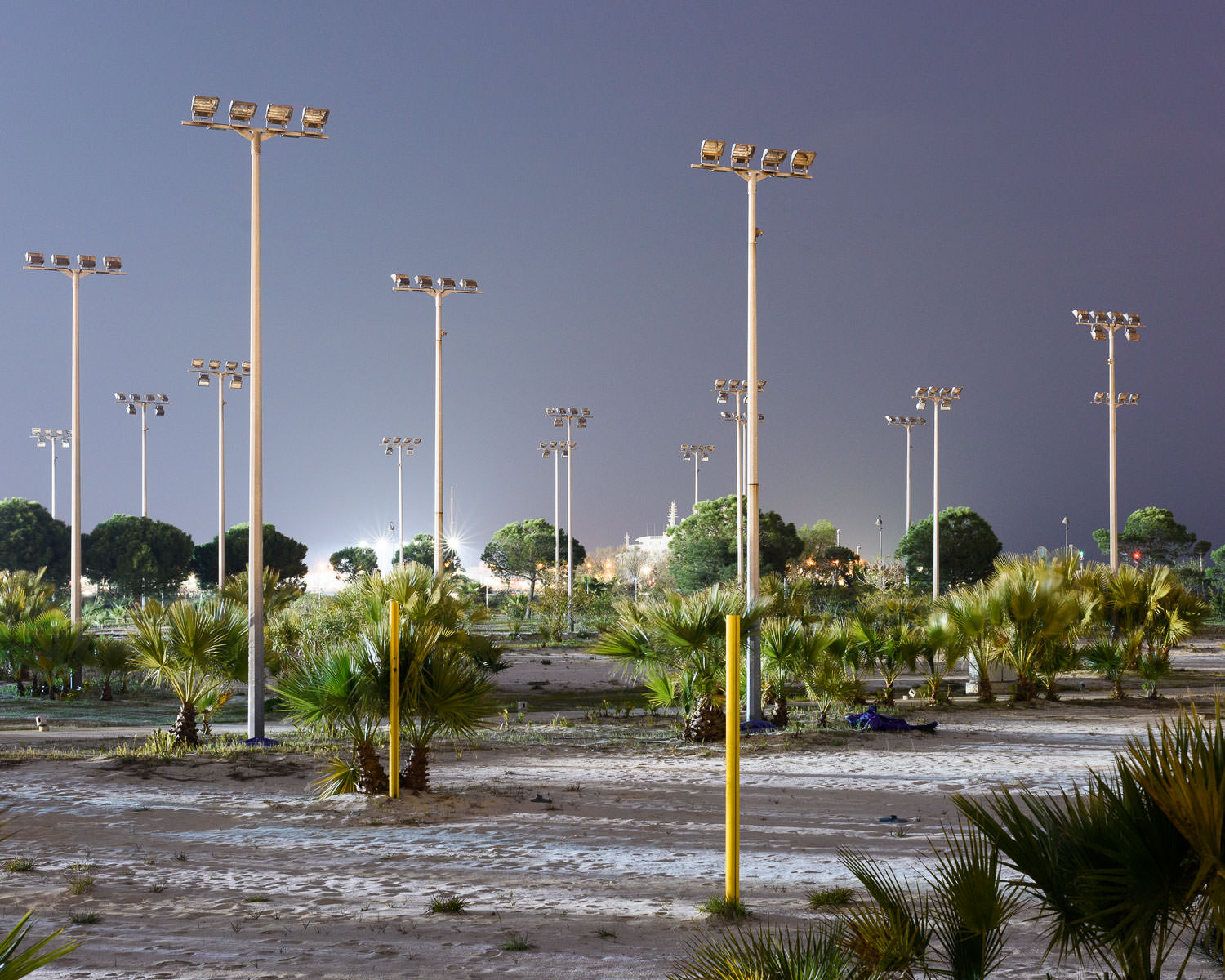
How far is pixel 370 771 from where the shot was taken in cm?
1220

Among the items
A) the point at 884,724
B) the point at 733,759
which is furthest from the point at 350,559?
the point at 733,759

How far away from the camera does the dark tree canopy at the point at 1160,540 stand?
78.8 meters

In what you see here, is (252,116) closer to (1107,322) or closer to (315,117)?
(315,117)

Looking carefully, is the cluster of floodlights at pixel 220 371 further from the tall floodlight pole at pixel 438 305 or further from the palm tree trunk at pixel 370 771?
the palm tree trunk at pixel 370 771

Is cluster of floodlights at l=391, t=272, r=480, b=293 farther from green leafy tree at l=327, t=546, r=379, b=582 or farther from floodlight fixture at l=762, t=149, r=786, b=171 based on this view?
green leafy tree at l=327, t=546, r=379, b=582

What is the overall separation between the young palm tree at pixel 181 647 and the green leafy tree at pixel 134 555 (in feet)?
140

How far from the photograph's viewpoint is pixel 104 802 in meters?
12.0

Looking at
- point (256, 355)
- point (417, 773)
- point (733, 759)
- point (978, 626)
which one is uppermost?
point (256, 355)

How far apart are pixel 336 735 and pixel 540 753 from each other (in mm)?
4275

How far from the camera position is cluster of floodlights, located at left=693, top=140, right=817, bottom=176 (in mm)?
19406

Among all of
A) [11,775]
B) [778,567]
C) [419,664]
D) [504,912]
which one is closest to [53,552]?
[778,567]

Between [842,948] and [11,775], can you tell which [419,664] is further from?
[842,948]

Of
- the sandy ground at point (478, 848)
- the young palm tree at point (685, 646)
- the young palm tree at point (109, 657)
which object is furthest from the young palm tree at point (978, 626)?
the young palm tree at point (109, 657)

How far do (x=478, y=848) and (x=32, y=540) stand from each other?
54.8 metres
